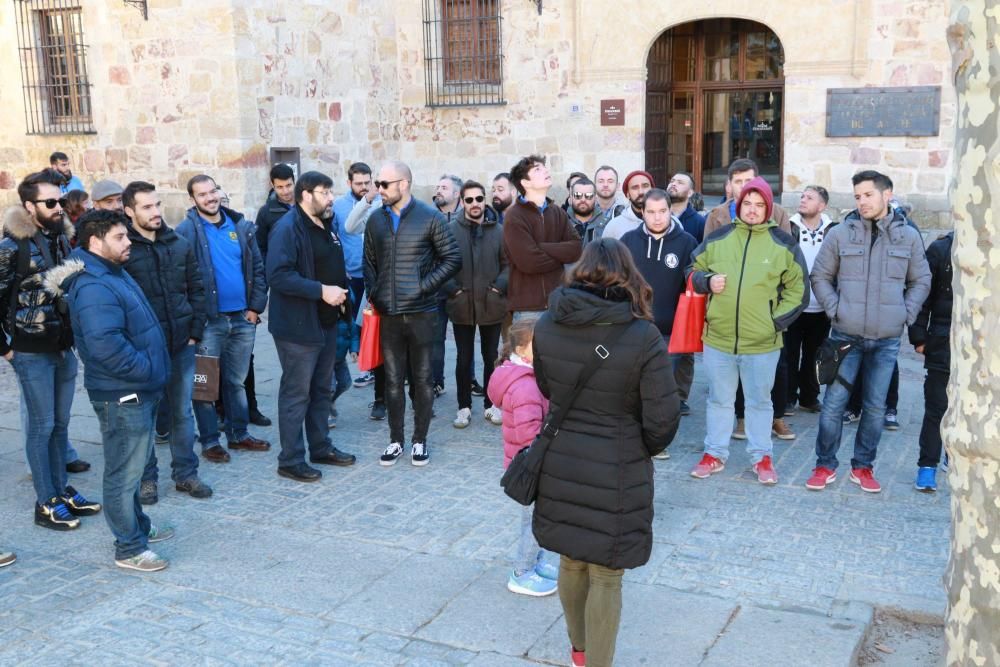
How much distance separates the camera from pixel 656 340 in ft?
11.4

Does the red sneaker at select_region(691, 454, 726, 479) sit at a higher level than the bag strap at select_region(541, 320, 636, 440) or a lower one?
lower

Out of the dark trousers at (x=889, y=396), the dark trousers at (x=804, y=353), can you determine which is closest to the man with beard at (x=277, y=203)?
the dark trousers at (x=804, y=353)

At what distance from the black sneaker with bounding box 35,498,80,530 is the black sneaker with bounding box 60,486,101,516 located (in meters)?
0.06

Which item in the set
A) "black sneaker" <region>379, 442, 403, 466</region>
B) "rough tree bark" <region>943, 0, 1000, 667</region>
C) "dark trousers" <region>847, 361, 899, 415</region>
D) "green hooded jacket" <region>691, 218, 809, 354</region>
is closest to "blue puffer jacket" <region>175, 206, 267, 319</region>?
"black sneaker" <region>379, 442, 403, 466</region>

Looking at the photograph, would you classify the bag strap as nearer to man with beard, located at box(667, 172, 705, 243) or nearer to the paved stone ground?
the paved stone ground

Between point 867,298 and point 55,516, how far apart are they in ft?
15.6

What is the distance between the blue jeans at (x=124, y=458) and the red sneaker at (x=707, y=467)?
3.25m

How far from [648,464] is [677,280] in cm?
310

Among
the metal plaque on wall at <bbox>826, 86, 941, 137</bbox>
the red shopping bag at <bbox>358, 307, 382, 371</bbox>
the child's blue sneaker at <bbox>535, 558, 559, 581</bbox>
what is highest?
the metal plaque on wall at <bbox>826, 86, 941, 137</bbox>

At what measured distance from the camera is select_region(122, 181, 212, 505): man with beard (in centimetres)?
556

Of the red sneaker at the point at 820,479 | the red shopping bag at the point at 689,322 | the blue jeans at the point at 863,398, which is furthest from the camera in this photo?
the red shopping bag at the point at 689,322

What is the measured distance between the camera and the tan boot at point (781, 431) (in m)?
6.85

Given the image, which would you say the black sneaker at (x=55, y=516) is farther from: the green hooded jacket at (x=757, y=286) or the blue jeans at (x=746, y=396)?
the green hooded jacket at (x=757, y=286)

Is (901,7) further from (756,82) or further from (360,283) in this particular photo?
(360,283)
